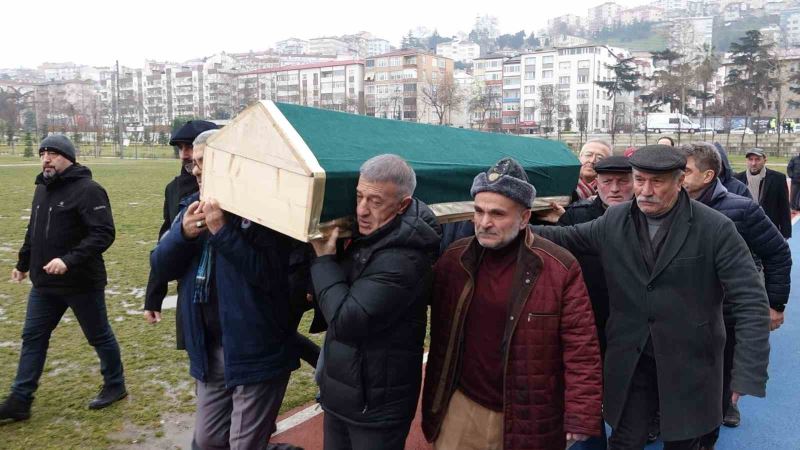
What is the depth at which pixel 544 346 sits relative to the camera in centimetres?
260

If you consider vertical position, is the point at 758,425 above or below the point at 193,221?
below

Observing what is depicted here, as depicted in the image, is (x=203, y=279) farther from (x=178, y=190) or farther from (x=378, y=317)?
(x=178, y=190)

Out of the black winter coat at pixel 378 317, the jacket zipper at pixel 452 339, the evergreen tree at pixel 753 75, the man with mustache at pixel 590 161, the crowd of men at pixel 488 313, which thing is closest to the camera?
the black winter coat at pixel 378 317

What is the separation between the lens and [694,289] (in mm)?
2832

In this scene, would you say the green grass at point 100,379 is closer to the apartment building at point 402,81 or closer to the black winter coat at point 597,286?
the black winter coat at point 597,286

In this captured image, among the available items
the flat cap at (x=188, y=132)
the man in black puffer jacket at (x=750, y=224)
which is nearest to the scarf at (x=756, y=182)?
the man in black puffer jacket at (x=750, y=224)

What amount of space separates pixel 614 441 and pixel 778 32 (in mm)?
206924

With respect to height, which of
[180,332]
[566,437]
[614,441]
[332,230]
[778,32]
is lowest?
[614,441]

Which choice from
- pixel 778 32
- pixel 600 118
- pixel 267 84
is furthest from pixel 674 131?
pixel 778 32

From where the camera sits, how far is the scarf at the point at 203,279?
10.1 feet

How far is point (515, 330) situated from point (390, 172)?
0.80 m

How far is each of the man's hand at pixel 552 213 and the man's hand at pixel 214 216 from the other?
184 cm

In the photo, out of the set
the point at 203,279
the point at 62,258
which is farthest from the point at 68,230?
the point at 203,279

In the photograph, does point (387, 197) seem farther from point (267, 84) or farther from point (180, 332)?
point (267, 84)
